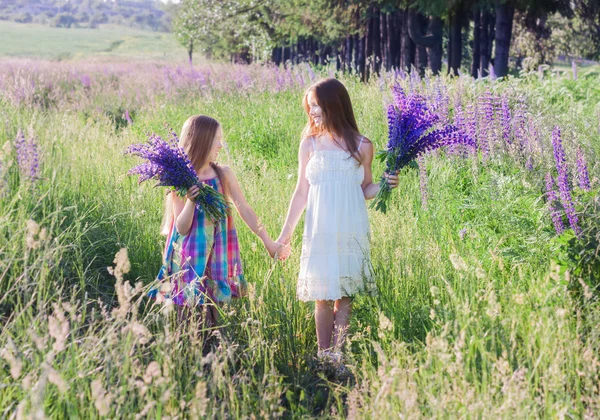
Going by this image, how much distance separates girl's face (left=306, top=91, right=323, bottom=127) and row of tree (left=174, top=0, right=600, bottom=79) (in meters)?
7.06

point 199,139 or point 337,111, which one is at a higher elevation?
point 337,111

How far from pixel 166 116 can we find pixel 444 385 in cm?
891

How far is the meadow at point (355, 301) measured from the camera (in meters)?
2.52

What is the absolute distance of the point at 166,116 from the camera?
35.7 ft

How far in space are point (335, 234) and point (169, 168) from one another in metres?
0.95

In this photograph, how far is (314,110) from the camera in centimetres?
391

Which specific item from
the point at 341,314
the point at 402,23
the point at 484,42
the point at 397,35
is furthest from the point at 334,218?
the point at 397,35

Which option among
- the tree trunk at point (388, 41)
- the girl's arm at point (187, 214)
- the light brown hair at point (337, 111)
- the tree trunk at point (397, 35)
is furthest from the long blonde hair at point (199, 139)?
the tree trunk at point (397, 35)

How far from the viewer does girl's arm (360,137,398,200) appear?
380 cm

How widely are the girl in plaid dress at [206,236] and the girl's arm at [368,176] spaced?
60 centimetres

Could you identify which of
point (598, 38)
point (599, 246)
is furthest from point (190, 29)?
point (599, 246)

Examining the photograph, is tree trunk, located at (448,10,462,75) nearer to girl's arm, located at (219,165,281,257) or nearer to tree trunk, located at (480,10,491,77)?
tree trunk, located at (480,10,491,77)

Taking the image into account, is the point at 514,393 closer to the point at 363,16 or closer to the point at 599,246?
the point at 599,246

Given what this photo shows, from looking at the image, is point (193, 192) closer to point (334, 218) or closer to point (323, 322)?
point (334, 218)
